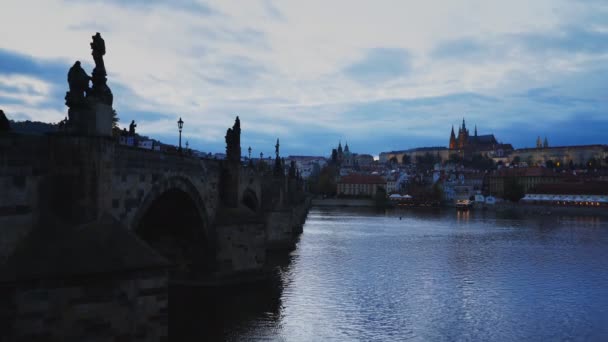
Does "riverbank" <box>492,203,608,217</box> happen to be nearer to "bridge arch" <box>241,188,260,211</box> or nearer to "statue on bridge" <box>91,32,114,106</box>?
"bridge arch" <box>241,188,260,211</box>

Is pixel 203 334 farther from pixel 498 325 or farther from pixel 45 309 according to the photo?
pixel 498 325

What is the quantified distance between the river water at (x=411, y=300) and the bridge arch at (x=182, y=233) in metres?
1.83

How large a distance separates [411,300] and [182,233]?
11.3 m

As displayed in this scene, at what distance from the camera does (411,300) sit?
27625 mm

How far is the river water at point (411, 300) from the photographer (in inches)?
865

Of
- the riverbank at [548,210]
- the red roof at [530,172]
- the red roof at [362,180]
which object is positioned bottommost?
the riverbank at [548,210]

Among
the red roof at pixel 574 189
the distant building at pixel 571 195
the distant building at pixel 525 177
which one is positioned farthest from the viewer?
the distant building at pixel 525 177

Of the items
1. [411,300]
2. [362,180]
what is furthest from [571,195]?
[411,300]

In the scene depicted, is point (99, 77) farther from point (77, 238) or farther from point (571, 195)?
point (571, 195)

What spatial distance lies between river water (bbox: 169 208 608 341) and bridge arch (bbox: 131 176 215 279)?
6.00 ft

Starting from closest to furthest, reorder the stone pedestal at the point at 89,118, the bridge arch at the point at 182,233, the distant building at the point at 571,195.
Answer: the stone pedestal at the point at 89,118 < the bridge arch at the point at 182,233 < the distant building at the point at 571,195

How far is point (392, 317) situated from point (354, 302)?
2936 millimetres

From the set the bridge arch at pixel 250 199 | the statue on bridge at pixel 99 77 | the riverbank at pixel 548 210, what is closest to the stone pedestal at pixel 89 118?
the statue on bridge at pixel 99 77

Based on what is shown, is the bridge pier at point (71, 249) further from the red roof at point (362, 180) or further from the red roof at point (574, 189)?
the red roof at point (362, 180)
